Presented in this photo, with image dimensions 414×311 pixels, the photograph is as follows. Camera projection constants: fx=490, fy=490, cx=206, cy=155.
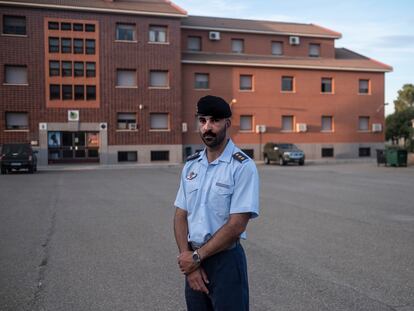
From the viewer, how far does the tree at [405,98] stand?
9166 centimetres

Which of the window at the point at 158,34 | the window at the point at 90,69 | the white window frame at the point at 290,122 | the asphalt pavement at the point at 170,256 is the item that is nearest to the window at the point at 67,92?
the window at the point at 90,69

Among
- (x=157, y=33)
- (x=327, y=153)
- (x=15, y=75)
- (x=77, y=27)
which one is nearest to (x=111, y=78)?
(x=77, y=27)

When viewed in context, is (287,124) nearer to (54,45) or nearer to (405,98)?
(54,45)

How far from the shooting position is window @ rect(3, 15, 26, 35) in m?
35.0

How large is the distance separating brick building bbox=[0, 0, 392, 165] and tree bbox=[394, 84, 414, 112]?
168ft

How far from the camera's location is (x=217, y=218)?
2.90 meters

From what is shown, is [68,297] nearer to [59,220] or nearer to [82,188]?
[59,220]

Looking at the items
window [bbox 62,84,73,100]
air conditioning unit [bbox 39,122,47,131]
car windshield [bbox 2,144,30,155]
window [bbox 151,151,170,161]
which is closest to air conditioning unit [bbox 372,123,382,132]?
window [bbox 151,151,170,161]

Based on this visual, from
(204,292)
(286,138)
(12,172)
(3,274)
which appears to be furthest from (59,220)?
(286,138)

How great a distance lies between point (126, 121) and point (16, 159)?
1159 centimetres

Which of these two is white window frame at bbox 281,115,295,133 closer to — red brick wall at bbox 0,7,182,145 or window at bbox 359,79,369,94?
window at bbox 359,79,369,94

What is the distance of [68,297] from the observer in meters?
5.18

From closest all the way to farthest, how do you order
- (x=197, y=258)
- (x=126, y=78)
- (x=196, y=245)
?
(x=197, y=258) → (x=196, y=245) → (x=126, y=78)

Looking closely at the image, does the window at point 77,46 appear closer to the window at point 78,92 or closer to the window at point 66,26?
the window at point 66,26
